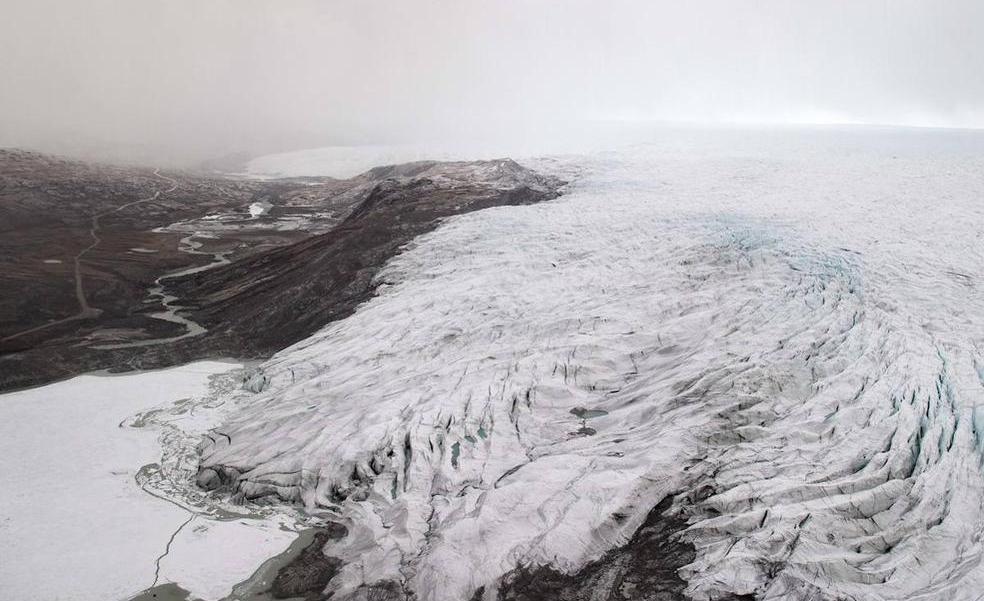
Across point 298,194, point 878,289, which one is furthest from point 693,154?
point 298,194

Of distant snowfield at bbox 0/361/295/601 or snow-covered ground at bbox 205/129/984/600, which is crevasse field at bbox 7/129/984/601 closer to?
snow-covered ground at bbox 205/129/984/600

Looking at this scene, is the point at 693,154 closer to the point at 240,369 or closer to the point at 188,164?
the point at 240,369

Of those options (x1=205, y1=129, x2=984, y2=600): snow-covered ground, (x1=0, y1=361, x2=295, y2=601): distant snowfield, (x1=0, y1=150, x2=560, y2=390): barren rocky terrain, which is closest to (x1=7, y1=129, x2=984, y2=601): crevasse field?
(x1=205, y1=129, x2=984, y2=600): snow-covered ground

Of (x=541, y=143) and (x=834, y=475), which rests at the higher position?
(x=541, y=143)

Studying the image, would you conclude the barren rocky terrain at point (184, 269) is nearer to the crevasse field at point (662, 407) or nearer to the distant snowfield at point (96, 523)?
the crevasse field at point (662, 407)

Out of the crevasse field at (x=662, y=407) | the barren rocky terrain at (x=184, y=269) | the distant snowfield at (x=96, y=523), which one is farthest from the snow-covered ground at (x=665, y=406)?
the barren rocky terrain at (x=184, y=269)

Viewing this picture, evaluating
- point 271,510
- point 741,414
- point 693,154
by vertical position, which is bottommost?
point 271,510
